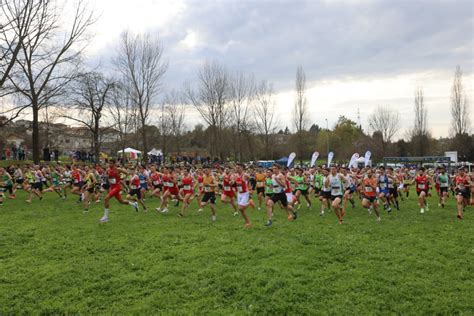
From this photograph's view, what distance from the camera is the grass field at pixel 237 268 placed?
20.0 feet

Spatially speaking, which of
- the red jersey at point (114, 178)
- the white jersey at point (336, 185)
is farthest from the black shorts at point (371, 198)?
the red jersey at point (114, 178)

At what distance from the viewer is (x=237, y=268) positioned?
7637 mm

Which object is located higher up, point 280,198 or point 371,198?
point 280,198

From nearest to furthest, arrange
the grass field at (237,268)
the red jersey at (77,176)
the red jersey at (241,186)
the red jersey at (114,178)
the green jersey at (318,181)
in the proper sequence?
the grass field at (237,268) < the red jersey at (241,186) < the red jersey at (114,178) < the green jersey at (318,181) < the red jersey at (77,176)

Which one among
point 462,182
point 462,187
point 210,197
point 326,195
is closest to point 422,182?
point 462,182

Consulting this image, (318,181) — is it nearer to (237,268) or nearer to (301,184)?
(301,184)

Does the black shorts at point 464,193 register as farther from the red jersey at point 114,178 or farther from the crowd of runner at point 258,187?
the red jersey at point 114,178

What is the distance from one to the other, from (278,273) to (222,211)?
9.20 meters

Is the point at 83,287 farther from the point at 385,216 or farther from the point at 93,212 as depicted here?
the point at 385,216

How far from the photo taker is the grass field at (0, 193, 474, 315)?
20.0ft

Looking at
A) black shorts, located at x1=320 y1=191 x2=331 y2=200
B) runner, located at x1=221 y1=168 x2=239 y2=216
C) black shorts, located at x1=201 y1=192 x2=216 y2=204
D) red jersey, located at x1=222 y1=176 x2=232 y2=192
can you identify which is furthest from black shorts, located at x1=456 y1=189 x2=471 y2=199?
black shorts, located at x1=201 y1=192 x2=216 y2=204

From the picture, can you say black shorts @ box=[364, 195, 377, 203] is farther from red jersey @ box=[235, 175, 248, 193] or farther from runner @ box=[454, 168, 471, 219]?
red jersey @ box=[235, 175, 248, 193]

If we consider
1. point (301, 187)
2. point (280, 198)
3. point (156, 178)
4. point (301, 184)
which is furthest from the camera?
point (156, 178)

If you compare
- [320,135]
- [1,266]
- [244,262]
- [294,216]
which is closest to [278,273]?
[244,262]
